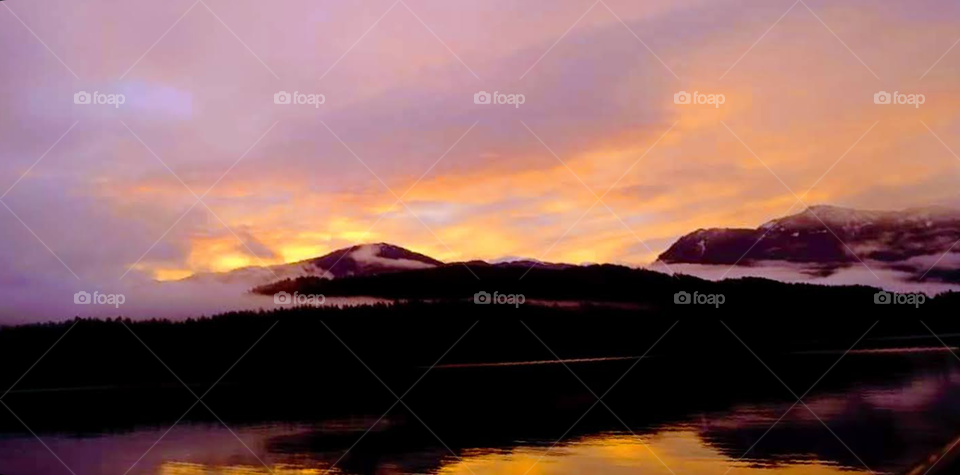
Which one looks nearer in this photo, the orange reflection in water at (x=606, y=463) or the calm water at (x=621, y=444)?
the orange reflection in water at (x=606, y=463)

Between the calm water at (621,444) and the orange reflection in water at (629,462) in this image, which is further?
the calm water at (621,444)

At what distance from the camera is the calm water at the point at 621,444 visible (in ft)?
23.8

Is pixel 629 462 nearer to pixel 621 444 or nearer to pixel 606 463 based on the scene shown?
pixel 606 463

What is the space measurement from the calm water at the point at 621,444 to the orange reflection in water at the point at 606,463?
0.01m

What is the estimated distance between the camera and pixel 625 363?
10.9m

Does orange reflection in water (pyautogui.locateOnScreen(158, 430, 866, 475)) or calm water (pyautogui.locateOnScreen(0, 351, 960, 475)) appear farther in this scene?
calm water (pyautogui.locateOnScreen(0, 351, 960, 475))

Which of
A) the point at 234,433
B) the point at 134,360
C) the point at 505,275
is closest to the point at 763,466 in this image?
the point at 505,275

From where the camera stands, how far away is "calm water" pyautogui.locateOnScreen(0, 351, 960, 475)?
23.8 ft

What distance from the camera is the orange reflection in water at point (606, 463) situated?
697 centimetres

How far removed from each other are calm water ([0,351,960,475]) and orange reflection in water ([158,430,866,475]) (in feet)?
0.05

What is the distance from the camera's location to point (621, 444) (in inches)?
319

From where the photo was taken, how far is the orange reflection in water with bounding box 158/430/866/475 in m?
6.97

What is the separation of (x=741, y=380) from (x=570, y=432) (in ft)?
13.8

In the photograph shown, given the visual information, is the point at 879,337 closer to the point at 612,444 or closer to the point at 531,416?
the point at 612,444
